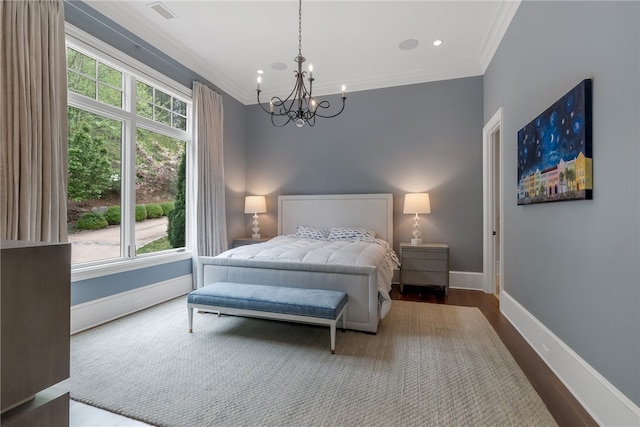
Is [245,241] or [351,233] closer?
[351,233]

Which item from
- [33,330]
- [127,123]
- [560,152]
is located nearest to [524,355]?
[560,152]

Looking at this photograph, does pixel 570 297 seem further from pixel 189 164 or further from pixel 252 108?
pixel 252 108

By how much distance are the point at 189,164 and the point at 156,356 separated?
2599 millimetres

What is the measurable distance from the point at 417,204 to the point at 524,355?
2.16 meters

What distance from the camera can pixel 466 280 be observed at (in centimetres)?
414

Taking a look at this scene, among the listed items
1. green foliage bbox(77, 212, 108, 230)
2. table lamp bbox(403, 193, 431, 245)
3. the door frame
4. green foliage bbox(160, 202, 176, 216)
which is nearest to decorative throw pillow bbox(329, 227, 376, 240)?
table lamp bbox(403, 193, 431, 245)

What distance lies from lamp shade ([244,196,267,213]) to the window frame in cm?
103

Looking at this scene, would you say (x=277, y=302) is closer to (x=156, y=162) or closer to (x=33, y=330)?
(x=33, y=330)

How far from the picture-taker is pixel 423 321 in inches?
116

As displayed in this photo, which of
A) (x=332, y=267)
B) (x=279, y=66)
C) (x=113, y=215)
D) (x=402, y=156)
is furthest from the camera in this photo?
(x=402, y=156)

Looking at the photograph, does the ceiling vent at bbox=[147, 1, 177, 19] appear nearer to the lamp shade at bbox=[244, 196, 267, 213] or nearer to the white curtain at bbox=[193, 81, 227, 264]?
the white curtain at bbox=[193, 81, 227, 264]

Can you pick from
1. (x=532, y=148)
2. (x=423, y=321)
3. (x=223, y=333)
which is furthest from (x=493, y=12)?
(x=223, y=333)

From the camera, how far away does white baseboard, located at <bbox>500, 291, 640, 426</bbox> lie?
55.2 inches

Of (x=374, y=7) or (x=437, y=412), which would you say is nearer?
(x=437, y=412)
